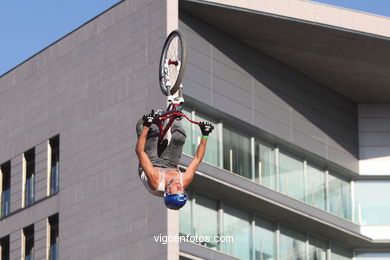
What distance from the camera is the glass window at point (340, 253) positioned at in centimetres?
4959

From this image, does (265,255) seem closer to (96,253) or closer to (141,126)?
(96,253)

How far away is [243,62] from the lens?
4609cm

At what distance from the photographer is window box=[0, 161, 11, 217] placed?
50219 mm

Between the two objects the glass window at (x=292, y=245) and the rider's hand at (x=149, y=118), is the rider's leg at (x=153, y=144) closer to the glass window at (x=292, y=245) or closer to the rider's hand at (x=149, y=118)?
the rider's hand at (x=149, y=118)

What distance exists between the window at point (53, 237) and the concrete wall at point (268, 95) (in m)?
7.83

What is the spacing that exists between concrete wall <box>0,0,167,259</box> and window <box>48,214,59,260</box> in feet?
1.02

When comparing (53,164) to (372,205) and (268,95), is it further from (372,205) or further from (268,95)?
(372,205)

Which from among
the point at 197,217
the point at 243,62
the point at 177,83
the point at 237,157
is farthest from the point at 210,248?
the point at 177,83

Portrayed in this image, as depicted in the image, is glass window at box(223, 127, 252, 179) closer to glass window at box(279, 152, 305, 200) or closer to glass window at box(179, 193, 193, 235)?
glass window at box(279, 152, 305, 200)

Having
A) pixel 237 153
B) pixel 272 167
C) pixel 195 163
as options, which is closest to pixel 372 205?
pixel 272 167

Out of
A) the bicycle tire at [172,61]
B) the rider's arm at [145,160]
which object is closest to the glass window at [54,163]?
the bicycle tire at [172,61]

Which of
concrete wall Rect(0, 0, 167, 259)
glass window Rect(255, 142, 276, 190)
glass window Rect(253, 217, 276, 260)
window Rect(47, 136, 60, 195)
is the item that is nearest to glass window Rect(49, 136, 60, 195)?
window Rect(47, 136, 60, 195)

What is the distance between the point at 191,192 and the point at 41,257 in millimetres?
7609

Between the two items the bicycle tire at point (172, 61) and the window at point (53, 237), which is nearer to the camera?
the bicycle tire at point (172, 61)
